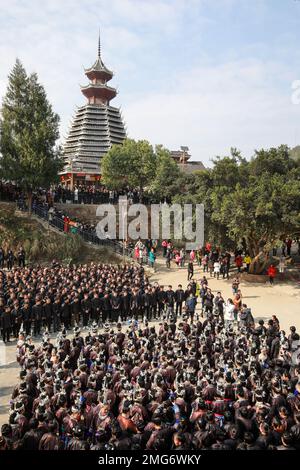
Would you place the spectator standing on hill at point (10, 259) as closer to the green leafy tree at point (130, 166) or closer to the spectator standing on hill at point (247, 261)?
the spectator standing on hill at point (247, 261)

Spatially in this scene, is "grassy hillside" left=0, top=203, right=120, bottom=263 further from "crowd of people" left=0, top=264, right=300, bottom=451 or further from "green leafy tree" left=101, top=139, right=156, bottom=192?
"green leafy tree" left=101, top=139, right=156, bottom=192

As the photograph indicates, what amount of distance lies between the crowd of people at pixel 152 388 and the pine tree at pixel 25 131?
526 inches

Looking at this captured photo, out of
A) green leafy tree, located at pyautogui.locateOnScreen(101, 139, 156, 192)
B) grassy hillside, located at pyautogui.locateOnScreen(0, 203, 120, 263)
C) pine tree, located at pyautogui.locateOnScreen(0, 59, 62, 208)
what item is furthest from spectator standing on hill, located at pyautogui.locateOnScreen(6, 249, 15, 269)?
green leafy tree, located at pyautogui.locateOnScreen(101, 139, 156, 192)

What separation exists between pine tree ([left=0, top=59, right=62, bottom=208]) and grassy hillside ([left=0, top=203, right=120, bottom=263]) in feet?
9.58

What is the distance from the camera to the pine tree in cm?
2572

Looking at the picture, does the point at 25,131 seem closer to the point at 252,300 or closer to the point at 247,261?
the point at 247,261

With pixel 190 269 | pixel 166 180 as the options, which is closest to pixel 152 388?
pixel 190 269

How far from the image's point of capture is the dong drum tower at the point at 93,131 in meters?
47.6

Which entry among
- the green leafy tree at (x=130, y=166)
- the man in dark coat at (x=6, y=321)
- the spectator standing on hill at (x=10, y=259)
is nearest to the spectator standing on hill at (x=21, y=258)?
the spectator standing on hill at (x=10, y=259)

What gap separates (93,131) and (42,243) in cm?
2902

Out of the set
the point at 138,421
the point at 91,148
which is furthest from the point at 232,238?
the point at 91,148

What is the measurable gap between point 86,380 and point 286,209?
52.5ft
